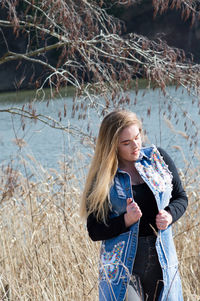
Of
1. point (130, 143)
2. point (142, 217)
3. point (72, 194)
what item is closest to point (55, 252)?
point (72, 194)

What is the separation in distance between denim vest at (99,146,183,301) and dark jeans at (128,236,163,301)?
1.2 inches

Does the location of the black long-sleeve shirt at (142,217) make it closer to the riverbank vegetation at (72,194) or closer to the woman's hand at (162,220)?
the woman's hand at (162,220)

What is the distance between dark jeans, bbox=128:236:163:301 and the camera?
2186 mm

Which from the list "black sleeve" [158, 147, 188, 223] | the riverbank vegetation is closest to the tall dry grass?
the riverbank vegetation

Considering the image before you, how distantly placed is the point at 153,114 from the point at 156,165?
33.1 ft

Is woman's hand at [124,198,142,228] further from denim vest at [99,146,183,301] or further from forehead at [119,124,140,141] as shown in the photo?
forehead at [119,124,140,141]

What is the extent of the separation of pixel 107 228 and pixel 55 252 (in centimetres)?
150

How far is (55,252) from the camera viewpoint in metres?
3.61

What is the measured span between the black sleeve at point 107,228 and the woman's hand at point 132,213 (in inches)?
2.0

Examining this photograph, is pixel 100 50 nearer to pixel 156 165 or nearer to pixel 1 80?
pixel 156 165

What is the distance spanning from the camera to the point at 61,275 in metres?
3.42

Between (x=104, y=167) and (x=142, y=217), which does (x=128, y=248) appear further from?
(x=104, y=167)

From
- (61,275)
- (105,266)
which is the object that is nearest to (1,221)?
(61,275)

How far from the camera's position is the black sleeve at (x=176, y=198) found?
221 centimetres
